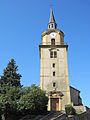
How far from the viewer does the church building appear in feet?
115

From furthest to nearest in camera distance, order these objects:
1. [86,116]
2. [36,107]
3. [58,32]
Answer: [58,32]
[36,107]
[86,116]

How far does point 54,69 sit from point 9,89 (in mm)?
9403

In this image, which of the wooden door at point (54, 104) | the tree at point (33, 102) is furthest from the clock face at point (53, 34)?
the tree at point (33, 102)

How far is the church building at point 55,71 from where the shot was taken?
35.0 m

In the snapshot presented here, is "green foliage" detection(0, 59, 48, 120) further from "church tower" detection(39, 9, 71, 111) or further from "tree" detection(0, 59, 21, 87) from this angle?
"church tower" detection(39, 9, 71, 111)

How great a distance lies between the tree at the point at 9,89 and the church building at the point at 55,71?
471 cm

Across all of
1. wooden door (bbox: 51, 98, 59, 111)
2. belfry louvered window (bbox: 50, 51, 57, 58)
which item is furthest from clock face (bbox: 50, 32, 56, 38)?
wooden door (bbox: 51, 98, 59, 111)

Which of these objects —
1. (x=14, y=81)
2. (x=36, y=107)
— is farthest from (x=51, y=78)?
(x=36, y=107)

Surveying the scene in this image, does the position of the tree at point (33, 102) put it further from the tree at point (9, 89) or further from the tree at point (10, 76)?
the tree at point (10, 76)

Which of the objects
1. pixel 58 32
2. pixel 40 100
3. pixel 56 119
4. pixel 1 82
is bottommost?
pixel 56 119

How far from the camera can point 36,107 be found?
28.7m

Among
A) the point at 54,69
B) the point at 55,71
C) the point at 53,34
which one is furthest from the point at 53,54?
the point at 53,34

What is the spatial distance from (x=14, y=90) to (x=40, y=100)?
4158 mm

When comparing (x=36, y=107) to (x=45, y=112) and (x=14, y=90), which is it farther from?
(x=14, y=90)
